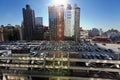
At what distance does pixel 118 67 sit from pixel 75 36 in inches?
1171

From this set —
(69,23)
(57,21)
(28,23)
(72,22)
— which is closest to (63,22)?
(57,21)

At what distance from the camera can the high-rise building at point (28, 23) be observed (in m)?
47.9

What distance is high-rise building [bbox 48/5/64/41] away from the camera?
126 ft

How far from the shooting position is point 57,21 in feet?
130

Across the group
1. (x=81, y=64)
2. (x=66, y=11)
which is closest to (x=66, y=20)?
(x=66, y=11)

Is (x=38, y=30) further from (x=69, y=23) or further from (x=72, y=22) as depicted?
(x=72, y=22)

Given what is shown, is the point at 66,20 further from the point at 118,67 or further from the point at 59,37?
the point at 118,67

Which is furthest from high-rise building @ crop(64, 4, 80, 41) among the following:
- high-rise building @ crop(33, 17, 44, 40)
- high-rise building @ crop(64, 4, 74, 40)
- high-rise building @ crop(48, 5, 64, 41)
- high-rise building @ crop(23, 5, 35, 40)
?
high-rise building @ crop(23, 5, 35, 40)

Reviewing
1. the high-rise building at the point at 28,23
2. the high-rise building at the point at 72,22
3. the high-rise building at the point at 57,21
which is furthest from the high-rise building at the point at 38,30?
the high-rise building at the point at 72,22

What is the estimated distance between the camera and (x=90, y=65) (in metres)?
14.9

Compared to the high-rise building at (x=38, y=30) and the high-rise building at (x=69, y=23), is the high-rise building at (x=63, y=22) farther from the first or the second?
the high-rise building at (x=38, y=30)

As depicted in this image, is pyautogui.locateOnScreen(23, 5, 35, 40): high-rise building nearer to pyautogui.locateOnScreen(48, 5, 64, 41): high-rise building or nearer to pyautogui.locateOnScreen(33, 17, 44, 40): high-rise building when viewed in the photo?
pyautogui.locateOnScreen(33, 17, 44, 40): high-rise building

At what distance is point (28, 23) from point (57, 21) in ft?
42.7

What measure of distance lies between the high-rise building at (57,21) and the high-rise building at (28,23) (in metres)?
10.0
